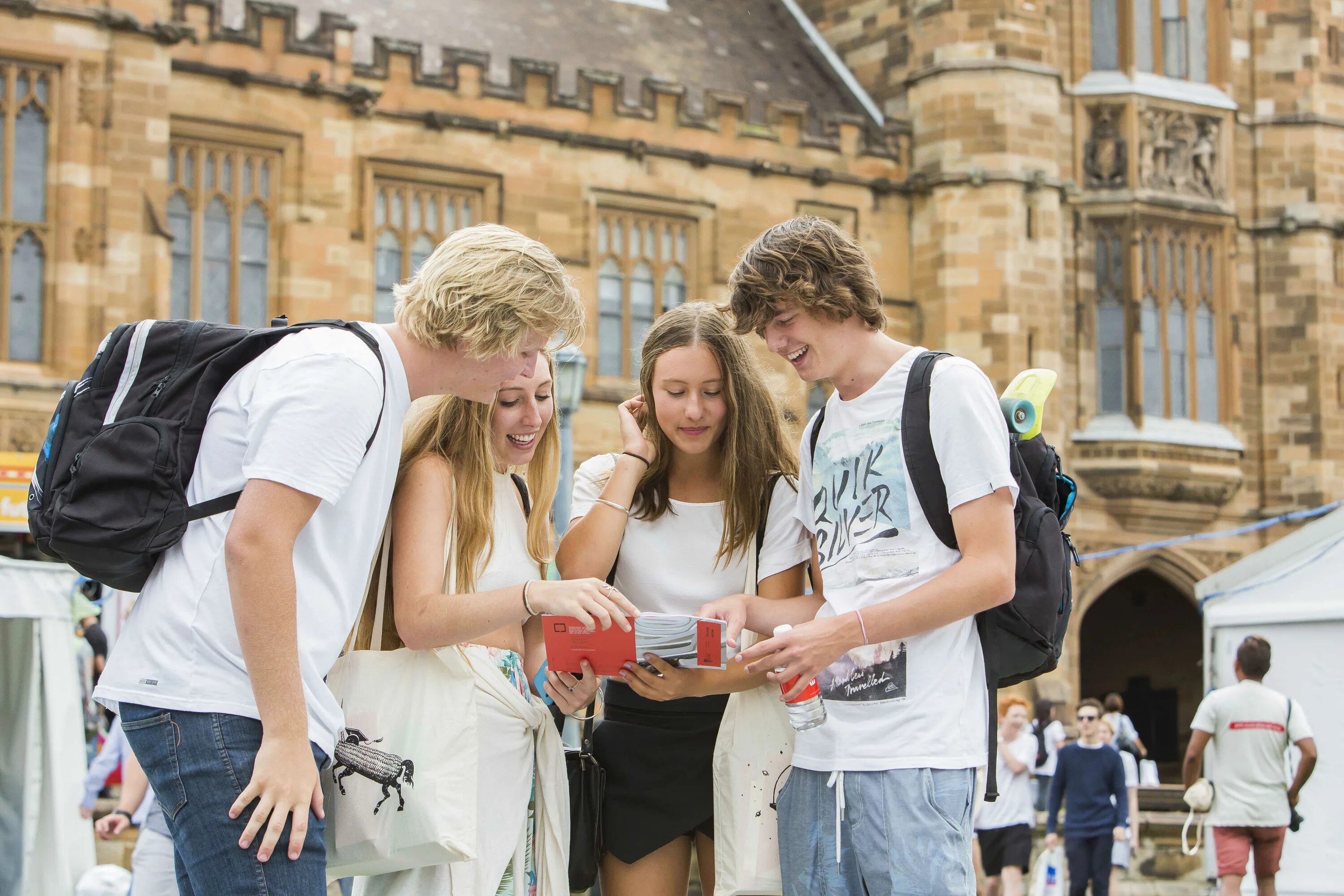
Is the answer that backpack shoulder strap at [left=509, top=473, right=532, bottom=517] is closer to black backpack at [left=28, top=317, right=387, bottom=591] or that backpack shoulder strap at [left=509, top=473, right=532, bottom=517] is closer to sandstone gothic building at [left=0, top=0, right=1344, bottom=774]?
black backpack at [left=28, top=317, right=387, bottom=591]

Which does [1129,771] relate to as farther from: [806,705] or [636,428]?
[806,705]

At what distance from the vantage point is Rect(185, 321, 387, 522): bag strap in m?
2.28

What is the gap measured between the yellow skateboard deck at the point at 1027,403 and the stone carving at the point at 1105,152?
18.1m

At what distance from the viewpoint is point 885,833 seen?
274 centimetres

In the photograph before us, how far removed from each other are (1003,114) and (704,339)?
56.1 ft

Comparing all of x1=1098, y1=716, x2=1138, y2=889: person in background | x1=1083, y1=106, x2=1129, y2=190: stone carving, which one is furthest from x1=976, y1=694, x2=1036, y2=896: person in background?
x1=1083, y1=106, x2=1129, y2=190: stone carving

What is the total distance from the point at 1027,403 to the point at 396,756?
129 cm

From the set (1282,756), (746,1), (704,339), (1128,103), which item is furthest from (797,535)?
(746,1)

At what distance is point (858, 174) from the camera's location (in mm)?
19750

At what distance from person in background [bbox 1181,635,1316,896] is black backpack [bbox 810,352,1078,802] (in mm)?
4816

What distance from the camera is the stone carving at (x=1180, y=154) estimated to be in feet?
66.3

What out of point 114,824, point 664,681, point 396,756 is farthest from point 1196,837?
point 396,756

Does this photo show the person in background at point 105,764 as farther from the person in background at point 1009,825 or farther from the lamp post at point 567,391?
the person in background at point 1009,825

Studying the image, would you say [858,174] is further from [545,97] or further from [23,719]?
[23,719]
